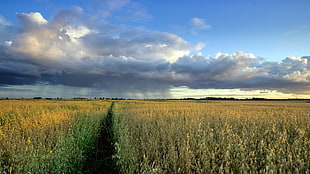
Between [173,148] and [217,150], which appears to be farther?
[217,150]

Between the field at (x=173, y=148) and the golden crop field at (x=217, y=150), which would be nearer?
the golden crop field at (x=217, y=150)

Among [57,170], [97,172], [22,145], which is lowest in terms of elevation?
[97,172]

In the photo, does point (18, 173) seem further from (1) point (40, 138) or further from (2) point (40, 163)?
(1) point (40, 138)

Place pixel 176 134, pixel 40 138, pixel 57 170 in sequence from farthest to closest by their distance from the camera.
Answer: pixel 40 138, pixel 176 134, pixel 57 170

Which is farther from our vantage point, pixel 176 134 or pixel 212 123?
pixel 212 123

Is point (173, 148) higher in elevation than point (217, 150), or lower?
higher

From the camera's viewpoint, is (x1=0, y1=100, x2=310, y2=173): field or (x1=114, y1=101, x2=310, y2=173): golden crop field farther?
(x1=0, y1=100, x2=310, y2=173): field

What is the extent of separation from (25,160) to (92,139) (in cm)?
442

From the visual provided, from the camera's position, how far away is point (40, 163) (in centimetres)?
520

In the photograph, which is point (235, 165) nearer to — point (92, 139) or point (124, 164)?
point (124, 164)

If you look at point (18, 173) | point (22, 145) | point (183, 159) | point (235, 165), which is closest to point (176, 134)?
point (183, 159)

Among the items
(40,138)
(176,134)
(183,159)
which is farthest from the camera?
(40,138)

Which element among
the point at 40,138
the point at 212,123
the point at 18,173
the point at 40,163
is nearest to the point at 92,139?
the point at 40,138

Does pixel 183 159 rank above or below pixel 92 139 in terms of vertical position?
above
